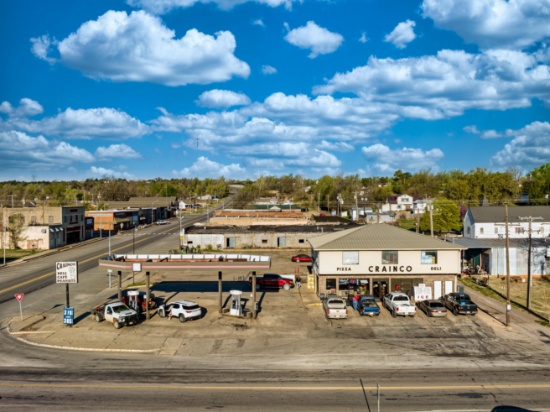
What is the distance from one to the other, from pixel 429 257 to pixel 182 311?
23.3 m

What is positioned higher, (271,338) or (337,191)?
(337,191)

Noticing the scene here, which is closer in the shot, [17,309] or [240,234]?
[17,309]

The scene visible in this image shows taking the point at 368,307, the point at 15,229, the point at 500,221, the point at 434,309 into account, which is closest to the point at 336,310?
the point at 368,307

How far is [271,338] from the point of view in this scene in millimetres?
30453

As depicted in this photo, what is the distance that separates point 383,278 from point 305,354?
16.6 meters

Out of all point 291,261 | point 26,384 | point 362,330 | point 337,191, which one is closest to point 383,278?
point 362,330

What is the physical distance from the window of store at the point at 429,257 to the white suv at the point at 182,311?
21342 mm

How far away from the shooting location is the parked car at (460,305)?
35.4 m

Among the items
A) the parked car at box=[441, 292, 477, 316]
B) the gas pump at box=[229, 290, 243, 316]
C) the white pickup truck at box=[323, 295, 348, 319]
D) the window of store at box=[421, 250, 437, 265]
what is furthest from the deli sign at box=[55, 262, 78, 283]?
the parked car at box=[441, 292, 477, 316]

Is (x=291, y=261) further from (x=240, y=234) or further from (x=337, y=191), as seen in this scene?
(x=337, y=191)

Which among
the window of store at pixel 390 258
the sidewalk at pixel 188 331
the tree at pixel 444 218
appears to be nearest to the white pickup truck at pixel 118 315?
the sidewalk at pixel 188 331

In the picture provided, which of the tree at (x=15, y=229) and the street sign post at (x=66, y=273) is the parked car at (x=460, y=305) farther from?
the tree at (x=15, y=229)

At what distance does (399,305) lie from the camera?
35.3 metres

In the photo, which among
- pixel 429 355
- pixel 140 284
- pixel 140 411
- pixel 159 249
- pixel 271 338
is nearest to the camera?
pixel 140 411
